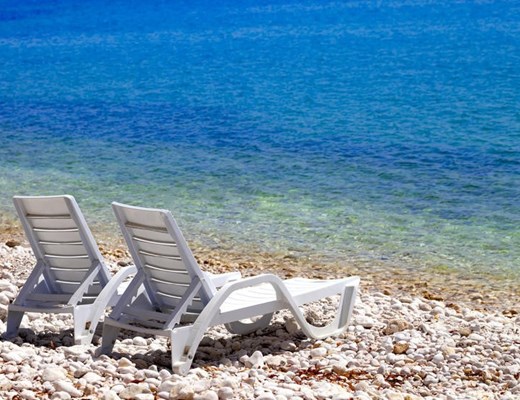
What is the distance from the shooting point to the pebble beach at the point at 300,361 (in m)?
5.00

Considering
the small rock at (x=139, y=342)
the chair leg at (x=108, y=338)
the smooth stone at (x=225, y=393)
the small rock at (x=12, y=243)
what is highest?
the smooth stone at (x=225, y=393)

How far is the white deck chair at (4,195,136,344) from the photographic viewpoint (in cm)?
640

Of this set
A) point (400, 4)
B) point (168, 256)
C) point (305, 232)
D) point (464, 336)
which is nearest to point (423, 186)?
point (305, 232)

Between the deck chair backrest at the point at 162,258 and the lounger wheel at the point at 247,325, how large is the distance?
0.61m

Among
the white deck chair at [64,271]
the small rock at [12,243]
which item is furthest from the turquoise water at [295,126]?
the white deck chair at [64,271]

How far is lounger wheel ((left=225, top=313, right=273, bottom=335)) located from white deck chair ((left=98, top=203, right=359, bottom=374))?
252 mm

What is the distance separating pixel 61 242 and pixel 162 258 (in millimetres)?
931

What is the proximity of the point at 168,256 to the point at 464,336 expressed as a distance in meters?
2.11

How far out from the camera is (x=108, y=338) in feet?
20.2

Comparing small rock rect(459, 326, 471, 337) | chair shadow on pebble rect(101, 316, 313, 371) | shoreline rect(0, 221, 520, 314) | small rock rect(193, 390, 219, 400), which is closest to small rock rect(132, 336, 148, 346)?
chair shadow on pebble rect(101, 316, 313, 371)

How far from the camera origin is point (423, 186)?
14336 mm

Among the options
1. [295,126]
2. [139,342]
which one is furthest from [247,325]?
[295,126]

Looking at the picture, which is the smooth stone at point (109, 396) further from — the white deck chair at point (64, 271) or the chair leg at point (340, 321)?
the chair leg at point (340, 321)

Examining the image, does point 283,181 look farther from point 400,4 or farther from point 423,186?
point 400,4
